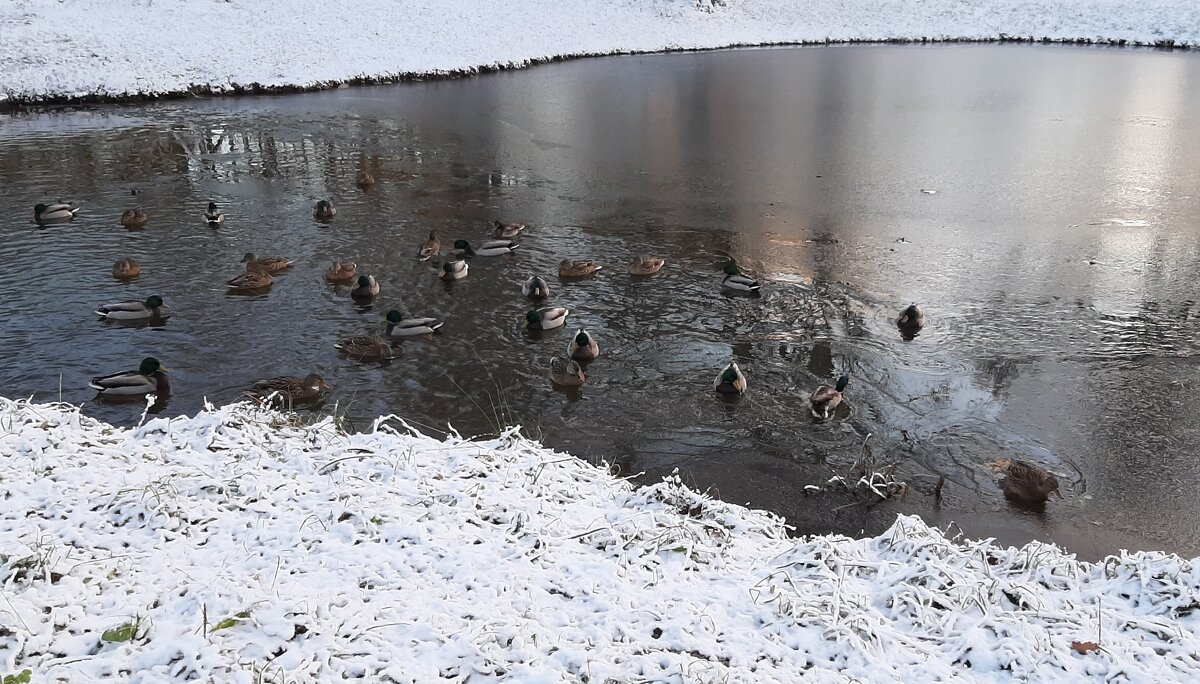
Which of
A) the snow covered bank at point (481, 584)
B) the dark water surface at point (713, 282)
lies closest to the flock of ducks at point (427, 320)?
the dark water surface at point (713, 282)

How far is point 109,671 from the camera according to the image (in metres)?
3.42

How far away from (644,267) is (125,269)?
6311mm

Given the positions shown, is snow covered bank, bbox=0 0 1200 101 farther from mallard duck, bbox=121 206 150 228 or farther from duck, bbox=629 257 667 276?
duck, bbox=629 257 667 276

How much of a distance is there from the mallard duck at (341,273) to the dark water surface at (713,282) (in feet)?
0.59

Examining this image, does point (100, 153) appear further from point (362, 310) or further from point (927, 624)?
point (927, 624)

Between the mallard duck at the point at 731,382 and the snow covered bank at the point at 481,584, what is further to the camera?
the mallard duck at the point at 731,382

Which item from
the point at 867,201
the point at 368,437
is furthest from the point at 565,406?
the point at 867,201

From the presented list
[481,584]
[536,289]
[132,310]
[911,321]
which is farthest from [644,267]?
[481,584]

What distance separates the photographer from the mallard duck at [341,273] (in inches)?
407

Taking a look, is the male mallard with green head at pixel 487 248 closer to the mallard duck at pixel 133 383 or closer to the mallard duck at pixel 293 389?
the mallard duck at pixel 293 389

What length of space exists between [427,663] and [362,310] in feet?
21.4

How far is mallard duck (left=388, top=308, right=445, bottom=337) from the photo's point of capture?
29.3 ft

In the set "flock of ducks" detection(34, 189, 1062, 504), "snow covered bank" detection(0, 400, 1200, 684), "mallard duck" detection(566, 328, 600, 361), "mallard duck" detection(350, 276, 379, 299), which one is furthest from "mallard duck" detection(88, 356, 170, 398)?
"mallard duck" detection(566, 328, 600, 361)

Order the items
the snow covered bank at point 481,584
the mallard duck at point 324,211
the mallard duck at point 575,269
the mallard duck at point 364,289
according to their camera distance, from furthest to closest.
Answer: the mallard duck at point 324,211 < the mallard duck at point 575,269 < the mallard duck at point 364,289 < the snow covered bank at point 481,584
